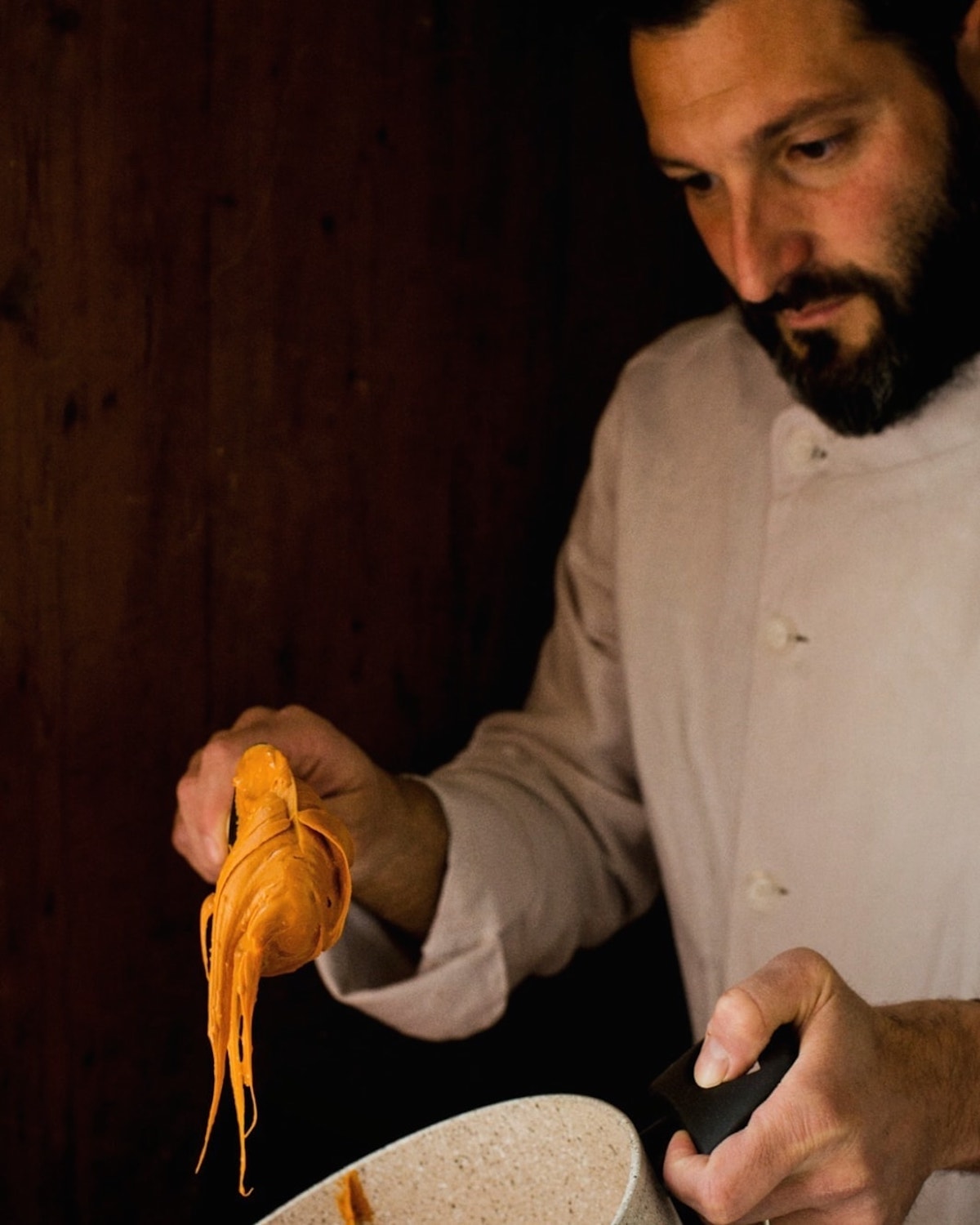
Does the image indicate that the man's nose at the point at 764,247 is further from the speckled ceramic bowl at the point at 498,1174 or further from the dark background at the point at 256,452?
the speckled ceramic bowl at the point at 498,1174

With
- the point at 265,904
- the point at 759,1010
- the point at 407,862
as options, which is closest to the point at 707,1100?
the point at 759,1010

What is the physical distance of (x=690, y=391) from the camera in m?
1.64

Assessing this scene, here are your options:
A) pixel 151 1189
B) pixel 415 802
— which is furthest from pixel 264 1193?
pixel 415 802

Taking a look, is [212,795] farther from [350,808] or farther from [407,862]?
[407,862]

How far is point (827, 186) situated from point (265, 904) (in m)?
0.81

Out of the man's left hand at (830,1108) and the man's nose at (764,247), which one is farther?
the man's nose at (764,247)

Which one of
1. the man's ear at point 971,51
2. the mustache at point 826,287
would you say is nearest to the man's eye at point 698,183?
Result: the mustache at point 826,287

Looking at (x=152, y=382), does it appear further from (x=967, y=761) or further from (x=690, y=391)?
(x=967, y=761)

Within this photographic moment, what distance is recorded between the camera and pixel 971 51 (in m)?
1.24

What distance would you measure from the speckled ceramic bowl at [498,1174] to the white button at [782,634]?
63 centimetres

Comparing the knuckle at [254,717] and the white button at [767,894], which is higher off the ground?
the knuckle at [254,717]

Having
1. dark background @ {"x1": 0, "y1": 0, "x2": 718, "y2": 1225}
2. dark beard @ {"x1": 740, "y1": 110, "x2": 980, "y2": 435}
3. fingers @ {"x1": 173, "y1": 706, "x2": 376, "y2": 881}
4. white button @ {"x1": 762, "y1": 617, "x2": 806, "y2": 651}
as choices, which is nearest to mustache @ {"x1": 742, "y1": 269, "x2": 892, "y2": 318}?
dark beard @ {"x1": 740, "y1": 110, "x2": 980, "y2": 435}

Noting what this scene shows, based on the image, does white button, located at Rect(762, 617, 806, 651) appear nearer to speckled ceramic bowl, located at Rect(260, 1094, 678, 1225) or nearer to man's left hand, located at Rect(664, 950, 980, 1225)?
man's left hand, located at Rect(664, 950, 980, 1225)

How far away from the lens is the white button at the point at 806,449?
56.9 inches
